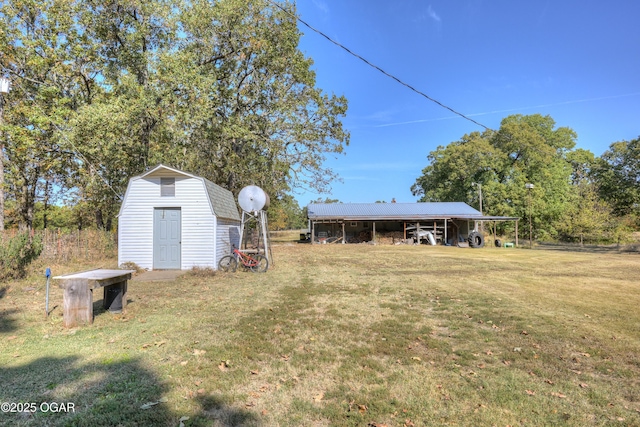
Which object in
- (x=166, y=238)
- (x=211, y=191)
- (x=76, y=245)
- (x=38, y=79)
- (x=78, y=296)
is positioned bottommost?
(x=78, y=296)

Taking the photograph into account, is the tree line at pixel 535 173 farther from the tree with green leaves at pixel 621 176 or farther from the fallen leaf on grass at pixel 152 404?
the fallen leaf on grass at pixel 152 404

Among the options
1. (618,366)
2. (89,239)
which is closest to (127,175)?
(89,239)

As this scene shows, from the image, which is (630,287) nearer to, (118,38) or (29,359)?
(29,359)

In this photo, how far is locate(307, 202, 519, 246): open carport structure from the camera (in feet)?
100

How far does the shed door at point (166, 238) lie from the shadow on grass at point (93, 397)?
8.44 m

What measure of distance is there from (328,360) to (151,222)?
10359 mm

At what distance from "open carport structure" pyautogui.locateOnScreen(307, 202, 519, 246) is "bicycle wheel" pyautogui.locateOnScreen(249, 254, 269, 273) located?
1903 centimetres

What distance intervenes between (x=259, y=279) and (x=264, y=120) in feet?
41.6

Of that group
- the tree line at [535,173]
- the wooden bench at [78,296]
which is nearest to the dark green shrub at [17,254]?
the wooden bench at [78,296]

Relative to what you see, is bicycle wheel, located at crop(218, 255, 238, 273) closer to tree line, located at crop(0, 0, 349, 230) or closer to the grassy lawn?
the grassy lawn

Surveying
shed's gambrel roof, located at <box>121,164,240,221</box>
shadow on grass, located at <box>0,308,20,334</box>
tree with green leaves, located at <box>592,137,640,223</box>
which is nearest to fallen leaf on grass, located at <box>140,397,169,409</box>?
shadow on grass, located at <box>0,308,20,334</box>

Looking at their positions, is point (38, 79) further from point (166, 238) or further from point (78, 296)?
point (78, 296)

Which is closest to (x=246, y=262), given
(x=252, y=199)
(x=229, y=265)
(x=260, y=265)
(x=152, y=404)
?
(x=260, y=265)

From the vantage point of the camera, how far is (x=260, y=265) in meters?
11.8
